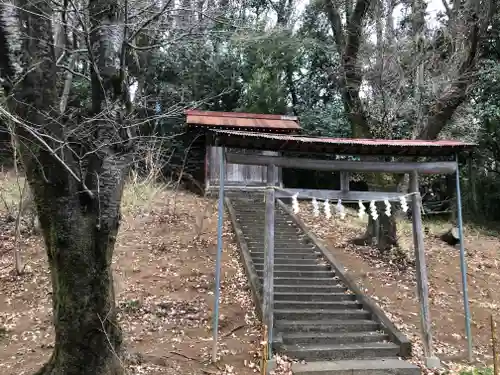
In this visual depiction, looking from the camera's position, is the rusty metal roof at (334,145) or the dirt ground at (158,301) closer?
the dirt ground at (158,301)

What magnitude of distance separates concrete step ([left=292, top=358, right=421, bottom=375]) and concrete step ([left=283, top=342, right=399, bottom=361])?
12cm

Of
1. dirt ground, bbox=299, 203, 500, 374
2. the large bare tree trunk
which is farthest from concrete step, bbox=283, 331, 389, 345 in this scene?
the large bare tree trunk

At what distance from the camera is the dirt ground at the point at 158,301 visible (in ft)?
21.1

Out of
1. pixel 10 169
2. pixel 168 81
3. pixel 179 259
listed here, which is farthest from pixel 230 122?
pixel 10 169

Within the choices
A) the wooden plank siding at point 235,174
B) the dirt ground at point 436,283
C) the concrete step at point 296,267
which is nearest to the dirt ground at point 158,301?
the concrete step at point 296,267

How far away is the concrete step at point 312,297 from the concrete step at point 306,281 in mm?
411

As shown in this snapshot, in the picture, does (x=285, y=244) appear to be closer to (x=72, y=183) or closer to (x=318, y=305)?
(x=318, y=305)

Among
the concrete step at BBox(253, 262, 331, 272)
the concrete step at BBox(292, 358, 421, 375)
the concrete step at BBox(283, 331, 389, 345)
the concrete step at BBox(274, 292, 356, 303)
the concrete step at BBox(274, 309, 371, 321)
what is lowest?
the concrete step at BBox(292, 358, 421, 375)

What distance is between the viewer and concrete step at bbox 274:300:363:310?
26.9ft

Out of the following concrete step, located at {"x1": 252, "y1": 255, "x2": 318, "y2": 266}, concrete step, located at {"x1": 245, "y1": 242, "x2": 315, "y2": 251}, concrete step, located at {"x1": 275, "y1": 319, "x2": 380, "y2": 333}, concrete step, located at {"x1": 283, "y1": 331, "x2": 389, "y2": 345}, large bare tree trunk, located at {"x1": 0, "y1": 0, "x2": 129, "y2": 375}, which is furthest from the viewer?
concrete step, located at {"x1": 245, "y1": 242, "x2": 315, "y2": 251}

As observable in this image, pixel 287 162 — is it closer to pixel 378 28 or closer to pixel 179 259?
pixel 179 259

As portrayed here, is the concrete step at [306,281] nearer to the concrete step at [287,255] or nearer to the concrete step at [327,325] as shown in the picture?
the concrete step at [287,255]

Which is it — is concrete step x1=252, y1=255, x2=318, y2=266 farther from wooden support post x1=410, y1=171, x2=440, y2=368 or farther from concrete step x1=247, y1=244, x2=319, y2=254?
wooden support post x1=410, y1=171, x2=440, y2=368

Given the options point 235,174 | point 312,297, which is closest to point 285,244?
point 312,297
